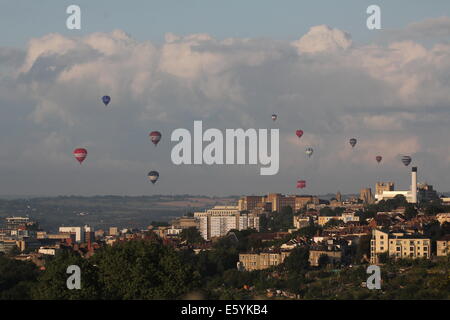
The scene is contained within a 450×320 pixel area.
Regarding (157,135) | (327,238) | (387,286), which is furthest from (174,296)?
(327,238)

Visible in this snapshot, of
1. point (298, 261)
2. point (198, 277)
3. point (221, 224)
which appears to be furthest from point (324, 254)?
point (221, 224)

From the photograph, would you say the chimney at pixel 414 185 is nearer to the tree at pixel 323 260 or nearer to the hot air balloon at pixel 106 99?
the tree at pixel 323 260

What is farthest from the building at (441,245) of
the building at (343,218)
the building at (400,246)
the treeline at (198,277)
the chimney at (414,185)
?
the chimney at (414,185)

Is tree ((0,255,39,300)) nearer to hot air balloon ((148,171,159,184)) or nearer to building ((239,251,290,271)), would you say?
hot air balloon ((148,171,159,184))

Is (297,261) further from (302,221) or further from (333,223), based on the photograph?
(302,221)
